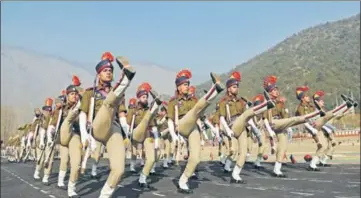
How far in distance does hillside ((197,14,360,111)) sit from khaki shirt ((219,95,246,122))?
235 feet

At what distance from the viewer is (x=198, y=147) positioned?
38.2 feet

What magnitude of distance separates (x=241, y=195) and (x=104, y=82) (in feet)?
13.4

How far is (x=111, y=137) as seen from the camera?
873 cm

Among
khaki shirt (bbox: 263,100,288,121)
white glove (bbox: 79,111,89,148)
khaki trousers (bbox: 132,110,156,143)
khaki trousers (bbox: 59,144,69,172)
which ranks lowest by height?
khaki trousers (bbox: 59,144,69,172)

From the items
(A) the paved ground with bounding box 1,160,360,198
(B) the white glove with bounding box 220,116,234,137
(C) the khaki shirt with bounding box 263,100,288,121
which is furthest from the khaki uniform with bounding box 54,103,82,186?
(C) the khaki shirt with bounding box 263,100,288,121

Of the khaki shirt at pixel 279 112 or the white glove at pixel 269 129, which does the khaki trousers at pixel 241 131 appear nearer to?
the white glove at pixel 269 129

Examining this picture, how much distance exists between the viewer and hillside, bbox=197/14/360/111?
103 m

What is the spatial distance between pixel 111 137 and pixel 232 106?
6.31 meters

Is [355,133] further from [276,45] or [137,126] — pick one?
[276,45]

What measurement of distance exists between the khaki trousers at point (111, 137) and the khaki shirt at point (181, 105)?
355cm

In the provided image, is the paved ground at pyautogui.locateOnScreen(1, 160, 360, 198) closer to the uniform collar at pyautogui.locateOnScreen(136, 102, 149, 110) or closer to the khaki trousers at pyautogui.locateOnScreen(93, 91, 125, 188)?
the uniform collar at pyautogui.locateOnScreen(136, 102, 149, 110)

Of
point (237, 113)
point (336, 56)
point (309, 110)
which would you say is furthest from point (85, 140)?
point (336, 56)

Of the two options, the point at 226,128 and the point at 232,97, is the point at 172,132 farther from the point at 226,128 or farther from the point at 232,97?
the point at 232,97

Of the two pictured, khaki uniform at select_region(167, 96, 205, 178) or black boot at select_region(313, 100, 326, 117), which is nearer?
khaki uniform at select_region(167, 96, 205, 178)
